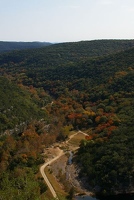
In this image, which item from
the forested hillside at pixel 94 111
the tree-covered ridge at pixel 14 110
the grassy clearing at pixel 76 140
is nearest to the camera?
the forested hillside at pixel 94 111

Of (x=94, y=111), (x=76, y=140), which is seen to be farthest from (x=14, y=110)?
(x=94, y=111)

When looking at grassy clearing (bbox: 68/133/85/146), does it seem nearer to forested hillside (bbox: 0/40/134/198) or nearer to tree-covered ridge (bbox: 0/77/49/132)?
forested hillside (bbox: 0/40/134/198)

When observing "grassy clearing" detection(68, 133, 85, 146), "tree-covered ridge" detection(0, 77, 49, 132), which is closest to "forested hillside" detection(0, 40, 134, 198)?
"tree-covered ridge" detection(0, 77, 49, 132)

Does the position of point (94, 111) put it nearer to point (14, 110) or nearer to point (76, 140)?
point (76, 140)

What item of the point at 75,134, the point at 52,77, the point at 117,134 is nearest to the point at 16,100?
the point at 75,134

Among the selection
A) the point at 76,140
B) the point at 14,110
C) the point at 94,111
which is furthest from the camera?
the point at 94,111

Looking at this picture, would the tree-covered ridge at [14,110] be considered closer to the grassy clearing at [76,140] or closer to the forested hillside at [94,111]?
the forested hillside at [94,111]

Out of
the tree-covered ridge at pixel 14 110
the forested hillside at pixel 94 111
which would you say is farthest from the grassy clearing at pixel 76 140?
the tree-covered ridge at pixel 14 110

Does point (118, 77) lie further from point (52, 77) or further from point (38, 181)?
point (38, 181)
